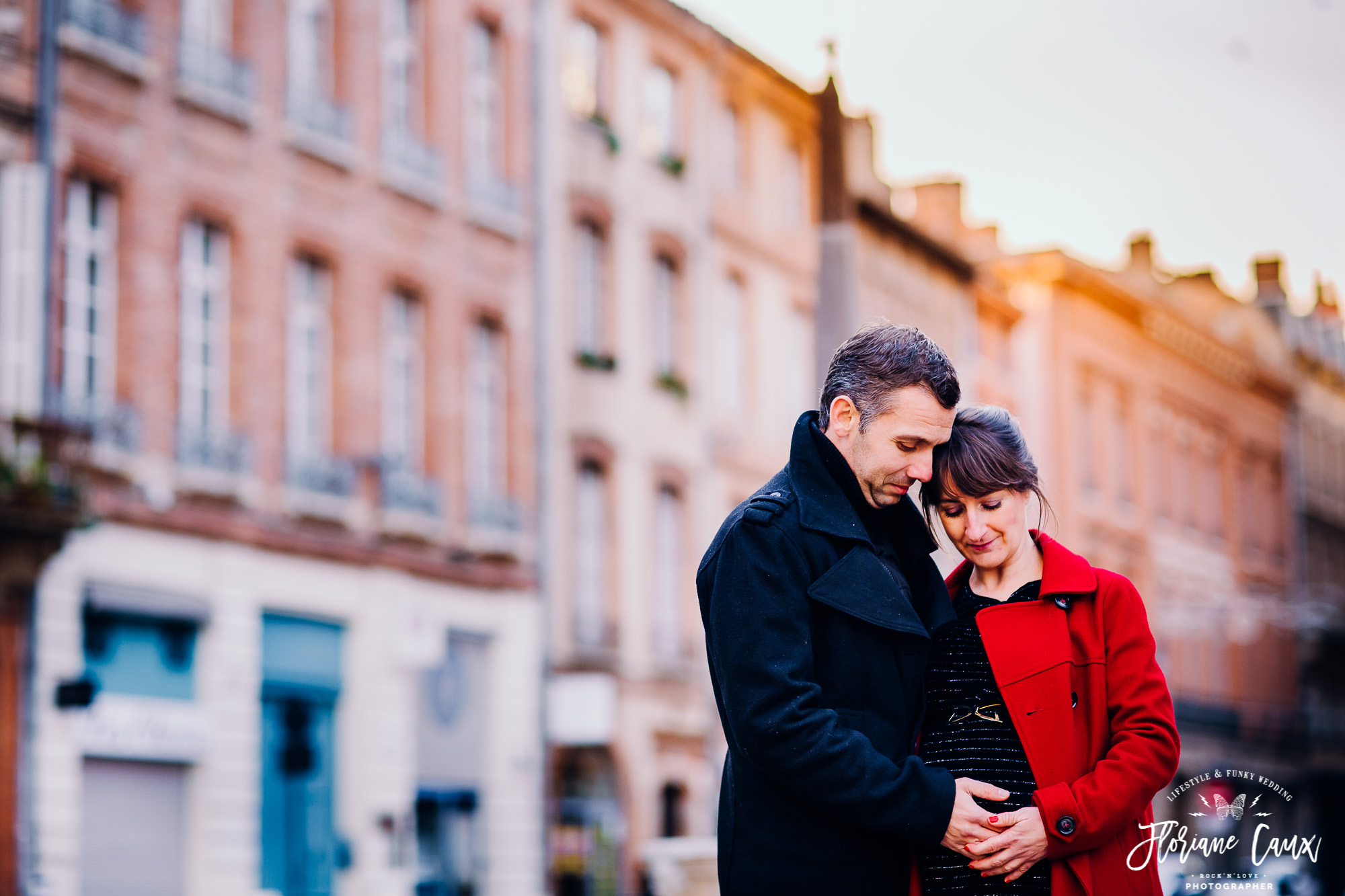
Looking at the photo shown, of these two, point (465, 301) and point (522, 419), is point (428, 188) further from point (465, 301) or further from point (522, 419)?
point (522, 419)

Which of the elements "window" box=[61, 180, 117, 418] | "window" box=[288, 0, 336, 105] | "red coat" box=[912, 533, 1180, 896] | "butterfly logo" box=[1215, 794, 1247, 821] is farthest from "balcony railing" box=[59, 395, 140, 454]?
"red coat" box=[912, 533, 1180, 896]

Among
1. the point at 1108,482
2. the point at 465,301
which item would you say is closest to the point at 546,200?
the point at 465,301

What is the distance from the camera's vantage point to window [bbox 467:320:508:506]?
25734 mm

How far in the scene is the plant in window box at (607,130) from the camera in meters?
28.2

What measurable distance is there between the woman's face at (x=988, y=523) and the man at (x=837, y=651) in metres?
0.13

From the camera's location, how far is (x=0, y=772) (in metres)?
17.9

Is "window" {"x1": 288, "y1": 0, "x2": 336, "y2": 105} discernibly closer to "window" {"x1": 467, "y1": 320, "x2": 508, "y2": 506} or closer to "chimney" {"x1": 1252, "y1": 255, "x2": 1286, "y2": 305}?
"window" {"x1": 467, "y1": 320, "x2": 508, "y2": 506}

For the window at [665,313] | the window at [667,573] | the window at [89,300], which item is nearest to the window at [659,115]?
the window at [665,313]

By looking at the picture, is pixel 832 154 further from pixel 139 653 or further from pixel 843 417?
pixel 139 653

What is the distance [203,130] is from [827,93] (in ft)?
37.3

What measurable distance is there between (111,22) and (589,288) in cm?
949

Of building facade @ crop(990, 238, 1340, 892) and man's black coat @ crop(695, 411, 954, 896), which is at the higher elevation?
building facade @ crop(990, 238, 1340, 892)

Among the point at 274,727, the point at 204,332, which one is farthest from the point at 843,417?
the point at 274,727

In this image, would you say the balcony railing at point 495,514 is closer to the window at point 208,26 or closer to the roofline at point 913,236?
the window at point 208,26
